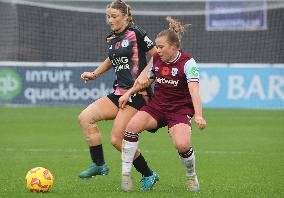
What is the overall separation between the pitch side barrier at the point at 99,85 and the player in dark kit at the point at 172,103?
14.8 metres

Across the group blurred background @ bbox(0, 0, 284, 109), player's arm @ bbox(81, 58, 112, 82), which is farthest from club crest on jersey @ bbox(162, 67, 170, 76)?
blurred background @ bbox(0, 0, 284, 109)

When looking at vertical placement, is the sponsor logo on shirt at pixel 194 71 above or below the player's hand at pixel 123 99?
above

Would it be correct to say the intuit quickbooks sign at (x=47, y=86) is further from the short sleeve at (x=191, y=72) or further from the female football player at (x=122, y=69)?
the short sleeve at (x=191, y=72)

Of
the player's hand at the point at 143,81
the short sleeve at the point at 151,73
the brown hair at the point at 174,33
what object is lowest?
the player's hand at the point at 143,81

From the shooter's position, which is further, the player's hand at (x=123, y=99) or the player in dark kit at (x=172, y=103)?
the player's hand at (x=123, y=99)

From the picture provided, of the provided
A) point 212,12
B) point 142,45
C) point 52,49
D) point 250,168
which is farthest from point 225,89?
point 142,45

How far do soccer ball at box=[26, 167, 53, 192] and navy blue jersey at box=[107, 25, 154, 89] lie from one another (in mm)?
1487

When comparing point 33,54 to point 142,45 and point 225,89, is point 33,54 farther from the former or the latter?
point 142,45

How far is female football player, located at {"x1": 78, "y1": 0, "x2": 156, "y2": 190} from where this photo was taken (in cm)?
902

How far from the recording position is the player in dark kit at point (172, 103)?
A: 27.1 feet

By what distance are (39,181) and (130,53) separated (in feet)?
6.10

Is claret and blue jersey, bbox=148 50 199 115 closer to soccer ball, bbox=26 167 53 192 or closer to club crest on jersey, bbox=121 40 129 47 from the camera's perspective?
club crest on jersey, bbox=121 40 129 47

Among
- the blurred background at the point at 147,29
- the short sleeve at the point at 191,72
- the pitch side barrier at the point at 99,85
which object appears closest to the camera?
the short sleeve at the point at 191,72

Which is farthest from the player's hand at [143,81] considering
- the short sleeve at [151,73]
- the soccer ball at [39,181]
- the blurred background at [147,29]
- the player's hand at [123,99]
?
the blurred background at [147,29]
